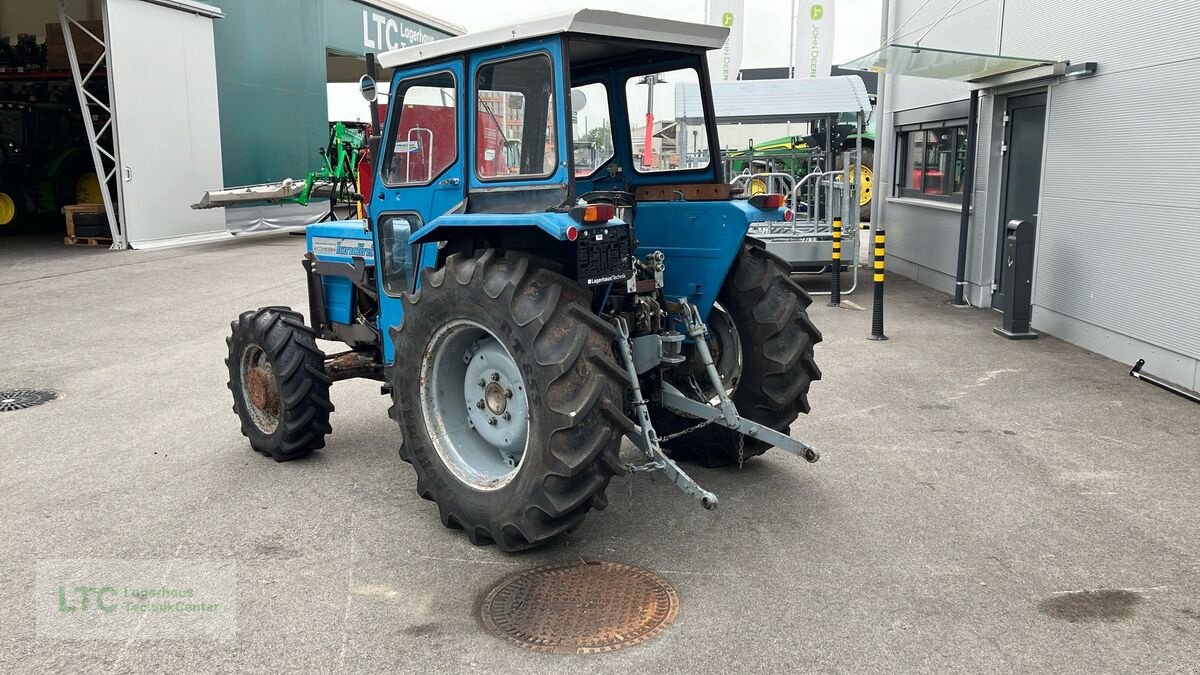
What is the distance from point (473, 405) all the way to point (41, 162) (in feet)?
60.1

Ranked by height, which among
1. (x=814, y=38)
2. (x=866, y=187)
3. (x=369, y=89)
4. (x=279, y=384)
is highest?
(x=814, y=38)

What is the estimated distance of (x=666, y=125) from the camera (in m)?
5.41

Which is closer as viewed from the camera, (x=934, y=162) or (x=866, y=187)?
(x=934, y=162)

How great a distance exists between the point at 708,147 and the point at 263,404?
3.11 m

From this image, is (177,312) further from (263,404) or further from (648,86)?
(648,86)

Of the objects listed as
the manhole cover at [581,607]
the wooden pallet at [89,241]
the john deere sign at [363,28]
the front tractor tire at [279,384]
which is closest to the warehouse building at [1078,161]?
the manhole cover at [581,607]

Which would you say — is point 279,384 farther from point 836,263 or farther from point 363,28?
point 363,28

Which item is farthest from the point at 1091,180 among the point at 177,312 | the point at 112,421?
the point at 177,312

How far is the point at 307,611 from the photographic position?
375 centimetres

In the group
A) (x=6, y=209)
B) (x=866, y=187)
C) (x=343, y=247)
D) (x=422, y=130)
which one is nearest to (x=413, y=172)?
(x=422, y=130)

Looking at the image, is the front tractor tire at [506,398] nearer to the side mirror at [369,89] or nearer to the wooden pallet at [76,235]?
the side mirror at [369,89]

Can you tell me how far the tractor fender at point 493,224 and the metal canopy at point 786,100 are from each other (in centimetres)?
976

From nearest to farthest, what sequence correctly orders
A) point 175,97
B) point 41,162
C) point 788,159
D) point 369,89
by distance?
point 369,89, point 175,97, point 41,162, point 788,159

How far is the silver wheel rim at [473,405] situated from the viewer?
4.37 meters
